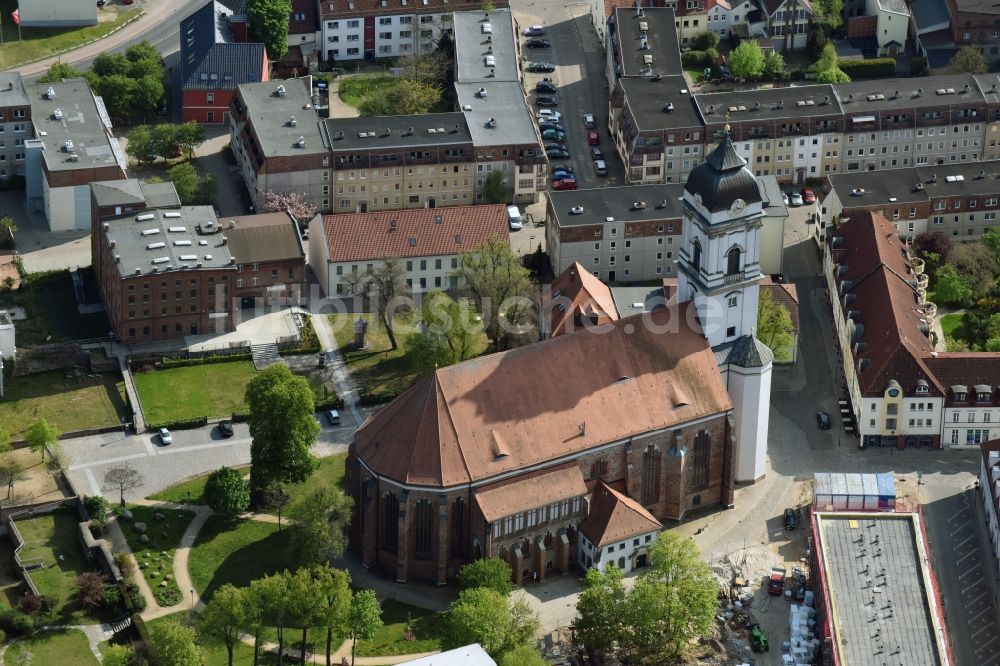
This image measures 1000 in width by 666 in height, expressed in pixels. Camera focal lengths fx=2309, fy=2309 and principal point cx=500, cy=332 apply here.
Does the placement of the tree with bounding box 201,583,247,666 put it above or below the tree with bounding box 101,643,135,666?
above

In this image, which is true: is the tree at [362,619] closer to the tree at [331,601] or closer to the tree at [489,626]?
the tree at [331,601]

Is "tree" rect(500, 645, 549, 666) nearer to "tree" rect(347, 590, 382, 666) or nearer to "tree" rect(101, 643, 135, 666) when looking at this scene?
"tree" rect(347, 590, 382, 666)

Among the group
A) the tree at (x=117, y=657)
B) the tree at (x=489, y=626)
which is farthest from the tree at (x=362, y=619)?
the tree at (x=117, y=657)

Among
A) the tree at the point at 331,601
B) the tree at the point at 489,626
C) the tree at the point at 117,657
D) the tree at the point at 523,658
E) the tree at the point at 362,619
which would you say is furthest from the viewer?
the tree at the point at 362,619

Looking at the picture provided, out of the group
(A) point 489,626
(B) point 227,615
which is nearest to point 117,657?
(B) point 227,615

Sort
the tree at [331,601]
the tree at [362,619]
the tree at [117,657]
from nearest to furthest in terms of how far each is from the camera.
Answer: the tree at [117,657]
the tree at [331,601]
the tree at [362,619]

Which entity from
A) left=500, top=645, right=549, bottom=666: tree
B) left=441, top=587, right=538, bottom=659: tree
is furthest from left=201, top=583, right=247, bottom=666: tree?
left=500, top=645, right=549, bottom=666: tree
